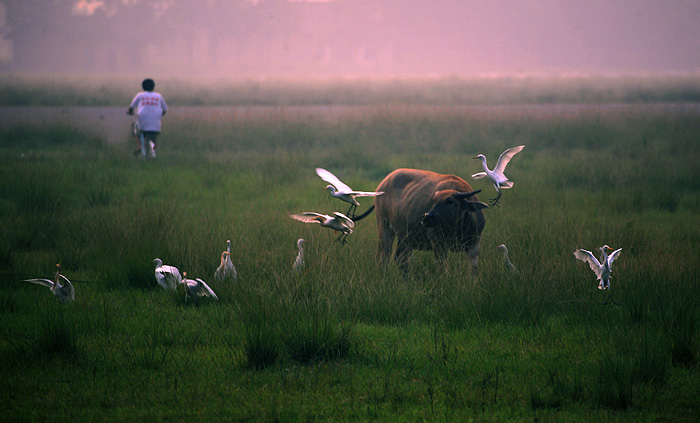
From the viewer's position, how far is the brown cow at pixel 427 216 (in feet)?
21.4

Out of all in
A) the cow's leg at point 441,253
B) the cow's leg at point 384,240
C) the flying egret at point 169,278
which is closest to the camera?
the flying egret at point 169,278

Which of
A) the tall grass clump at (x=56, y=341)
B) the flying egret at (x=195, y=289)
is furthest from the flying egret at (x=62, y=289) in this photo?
the flying egret at (x=195, y=289)

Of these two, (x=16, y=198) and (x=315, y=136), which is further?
(x=315, y=136)

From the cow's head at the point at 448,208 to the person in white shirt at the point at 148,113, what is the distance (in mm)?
9929

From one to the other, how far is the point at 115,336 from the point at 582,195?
30.1 feet

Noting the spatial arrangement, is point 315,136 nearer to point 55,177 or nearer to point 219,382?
point 55,177

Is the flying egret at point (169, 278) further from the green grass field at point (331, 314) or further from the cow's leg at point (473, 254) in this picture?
the cow's leg at point (473, 254)

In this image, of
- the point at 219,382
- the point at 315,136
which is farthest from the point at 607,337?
the point at 315,136

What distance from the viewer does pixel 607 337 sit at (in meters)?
5.34

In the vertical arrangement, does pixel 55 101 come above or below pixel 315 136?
above

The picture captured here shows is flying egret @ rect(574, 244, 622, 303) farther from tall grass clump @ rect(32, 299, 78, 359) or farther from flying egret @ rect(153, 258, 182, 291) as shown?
tall grass clump @ rect(32, 299, 78, 359)

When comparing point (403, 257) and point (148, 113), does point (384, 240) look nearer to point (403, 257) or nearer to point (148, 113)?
point (403, 257)

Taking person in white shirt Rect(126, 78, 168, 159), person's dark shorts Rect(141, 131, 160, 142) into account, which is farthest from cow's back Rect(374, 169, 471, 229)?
person's dark shorts Rect(141, 131, 160, 142)

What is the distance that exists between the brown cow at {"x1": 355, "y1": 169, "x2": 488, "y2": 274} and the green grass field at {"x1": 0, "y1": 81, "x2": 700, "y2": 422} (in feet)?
0.90
